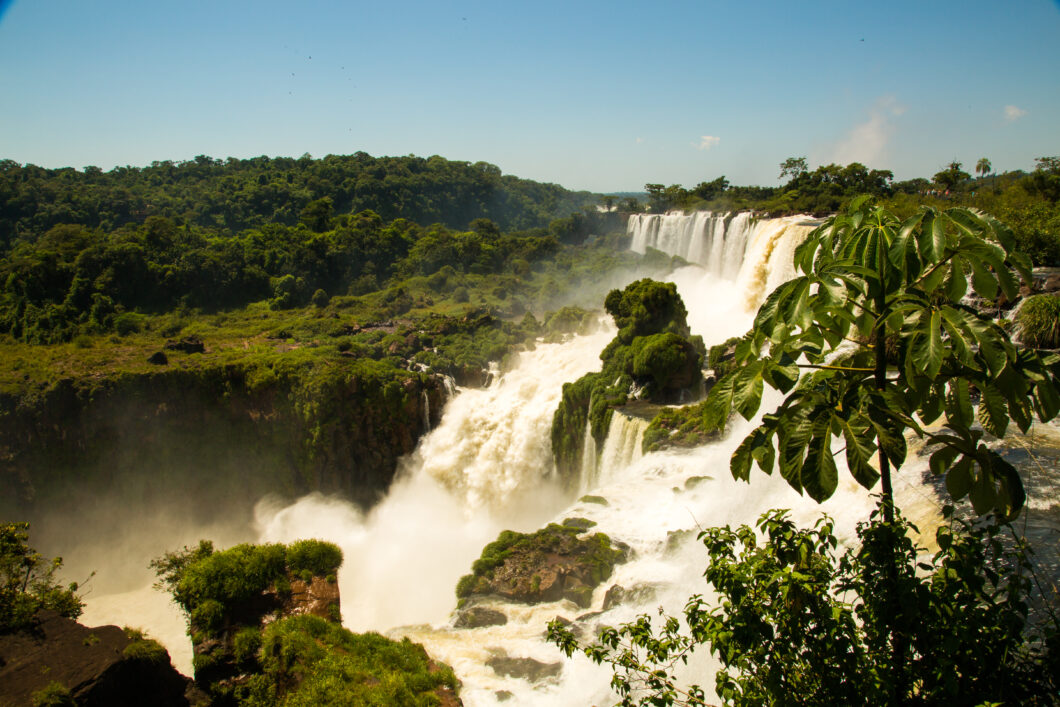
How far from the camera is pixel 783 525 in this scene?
3221 millimetres

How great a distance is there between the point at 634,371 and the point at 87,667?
50.4ft

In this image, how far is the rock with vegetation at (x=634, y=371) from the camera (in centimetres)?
1852

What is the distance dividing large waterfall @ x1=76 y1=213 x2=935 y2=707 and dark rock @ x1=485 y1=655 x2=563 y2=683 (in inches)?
3.3

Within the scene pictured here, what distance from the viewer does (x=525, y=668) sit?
31.8 ft

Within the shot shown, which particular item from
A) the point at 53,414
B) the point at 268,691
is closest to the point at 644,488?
the point at 268,691

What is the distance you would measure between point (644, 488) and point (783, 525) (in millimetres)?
10928

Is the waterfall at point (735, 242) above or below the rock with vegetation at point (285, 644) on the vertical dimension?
above

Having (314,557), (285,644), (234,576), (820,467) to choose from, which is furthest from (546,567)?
(820,467)

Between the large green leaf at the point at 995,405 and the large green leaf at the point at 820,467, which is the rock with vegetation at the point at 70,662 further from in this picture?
the large green leaf at the point at 995,405

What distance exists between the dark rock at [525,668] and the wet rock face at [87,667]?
4824 mm

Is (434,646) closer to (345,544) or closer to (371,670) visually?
(371,670)

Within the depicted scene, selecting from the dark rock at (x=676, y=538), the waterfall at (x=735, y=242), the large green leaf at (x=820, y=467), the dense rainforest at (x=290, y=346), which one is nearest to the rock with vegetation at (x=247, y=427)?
the dense rainforest at (x=290, y=346)

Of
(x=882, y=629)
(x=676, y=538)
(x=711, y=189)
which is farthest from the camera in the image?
(x=711, y=189)

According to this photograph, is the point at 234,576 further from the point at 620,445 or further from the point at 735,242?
the point at 735,242
